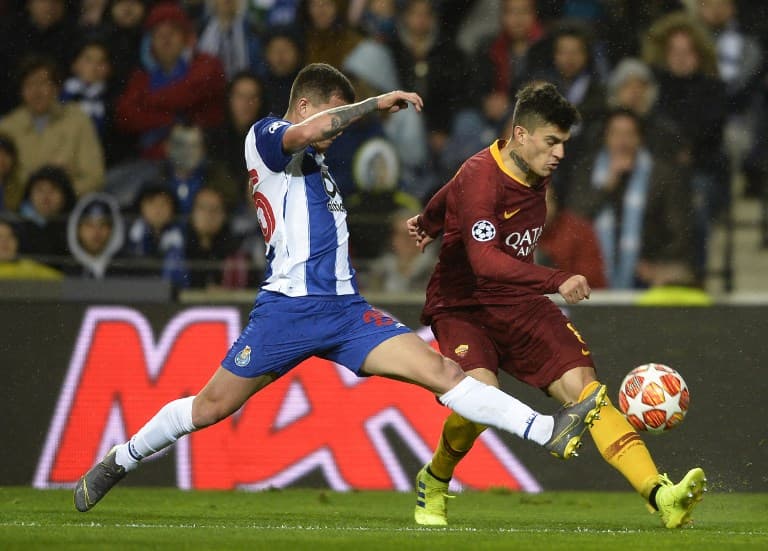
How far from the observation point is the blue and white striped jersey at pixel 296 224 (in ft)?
22.9

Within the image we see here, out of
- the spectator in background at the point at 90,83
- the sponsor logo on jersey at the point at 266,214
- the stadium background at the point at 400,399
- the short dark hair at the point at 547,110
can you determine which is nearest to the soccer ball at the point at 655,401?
the short dark hair at the point at 547,110

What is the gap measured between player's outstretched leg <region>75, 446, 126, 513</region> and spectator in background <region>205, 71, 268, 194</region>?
419 cm

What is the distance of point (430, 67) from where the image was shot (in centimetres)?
1163

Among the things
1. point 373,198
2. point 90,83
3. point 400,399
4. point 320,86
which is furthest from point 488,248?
point 90,83

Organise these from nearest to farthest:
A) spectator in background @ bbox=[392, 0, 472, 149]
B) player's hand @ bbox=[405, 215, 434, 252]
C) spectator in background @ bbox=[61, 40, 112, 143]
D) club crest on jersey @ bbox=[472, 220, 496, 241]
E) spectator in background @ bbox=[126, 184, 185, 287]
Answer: club crest on jersey @ bbox=[472, 220, 496, 241]
player's hand @ bbox=[405, 215, 434, 252]
spectator in background @ bbox=[126, 184, 185, 287]
spectator in background @ bbox=[392, 0, 472, 149]
spectator in background @ bbox=[61, 40, 112, 143]

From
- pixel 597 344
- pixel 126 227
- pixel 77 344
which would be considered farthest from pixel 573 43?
pixel 77 344

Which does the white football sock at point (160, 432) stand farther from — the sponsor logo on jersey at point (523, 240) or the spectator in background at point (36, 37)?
the spectator in background at point (36, 37)

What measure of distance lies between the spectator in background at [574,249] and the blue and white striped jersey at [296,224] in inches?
137

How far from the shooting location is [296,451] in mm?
9891

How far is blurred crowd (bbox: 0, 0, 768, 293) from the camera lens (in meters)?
10.5

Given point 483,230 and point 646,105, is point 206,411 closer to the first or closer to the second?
point 483,230

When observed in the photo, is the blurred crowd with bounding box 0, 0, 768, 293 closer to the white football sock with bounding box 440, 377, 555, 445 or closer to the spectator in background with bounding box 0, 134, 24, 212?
the spectator in background with bounding box 0, 134, 24, 212

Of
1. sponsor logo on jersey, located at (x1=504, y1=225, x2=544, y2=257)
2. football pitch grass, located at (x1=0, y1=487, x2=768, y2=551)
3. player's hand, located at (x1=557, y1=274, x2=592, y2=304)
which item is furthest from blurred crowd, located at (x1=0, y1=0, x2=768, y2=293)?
player's hand, located at (x1=557, y1=274, x2=592, y2=304)

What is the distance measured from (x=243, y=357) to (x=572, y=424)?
1.61 meters
